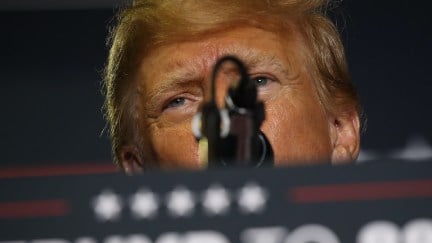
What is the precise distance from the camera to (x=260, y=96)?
83.6 inches

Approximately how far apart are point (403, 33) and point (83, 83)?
2.95 feet

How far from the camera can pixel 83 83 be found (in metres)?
2.45

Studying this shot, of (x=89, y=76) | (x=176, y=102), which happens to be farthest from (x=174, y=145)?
(x=89, y=76)

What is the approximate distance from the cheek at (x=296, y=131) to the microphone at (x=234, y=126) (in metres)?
0.89

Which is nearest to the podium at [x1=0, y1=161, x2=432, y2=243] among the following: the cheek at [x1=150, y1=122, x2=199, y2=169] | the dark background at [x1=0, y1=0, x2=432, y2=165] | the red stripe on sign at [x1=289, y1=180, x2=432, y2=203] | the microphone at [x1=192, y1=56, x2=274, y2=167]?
the red stripe on sign at [x1=289, y1=180, x2=432, y2=203]

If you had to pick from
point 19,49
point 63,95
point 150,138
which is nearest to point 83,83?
point 63,95

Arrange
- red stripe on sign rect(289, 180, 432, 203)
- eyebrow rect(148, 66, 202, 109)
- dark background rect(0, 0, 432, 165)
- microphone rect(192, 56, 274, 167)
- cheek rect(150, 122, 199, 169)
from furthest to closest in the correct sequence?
dark background rect(0, 0, 432, 165), eyebrow rect(148, 66, 202, 109), cheek rect(150, 122, 199, 169), microphone rect(192, 56, 274, 167), red stripe on sign rect(289, 180, 432, 203)

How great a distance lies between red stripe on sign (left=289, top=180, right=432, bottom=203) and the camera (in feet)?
2.69

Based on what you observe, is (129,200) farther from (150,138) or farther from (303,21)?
(303,21)

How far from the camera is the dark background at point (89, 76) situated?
2322 millimetres

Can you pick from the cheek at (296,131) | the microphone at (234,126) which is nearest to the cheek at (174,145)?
the cheek at (296,131)

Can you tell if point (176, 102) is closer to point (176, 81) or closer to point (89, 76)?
point (176, 81)

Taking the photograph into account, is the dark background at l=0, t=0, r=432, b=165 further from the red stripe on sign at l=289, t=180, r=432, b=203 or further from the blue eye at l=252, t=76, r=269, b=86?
the red stripe on sign at l=289, t=180, r=432, b=203

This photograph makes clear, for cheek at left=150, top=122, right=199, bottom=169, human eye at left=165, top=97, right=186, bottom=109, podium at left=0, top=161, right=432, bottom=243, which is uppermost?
human eye at left=165, top=97, right=186, bottom=109
